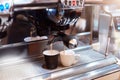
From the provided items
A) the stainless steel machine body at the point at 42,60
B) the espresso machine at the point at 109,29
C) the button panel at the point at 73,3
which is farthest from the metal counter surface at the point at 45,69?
the button panel at the point at 73,3

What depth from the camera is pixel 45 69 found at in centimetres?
95

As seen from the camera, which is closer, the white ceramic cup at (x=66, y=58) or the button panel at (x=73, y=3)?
the button panel at (x=73, y=3)

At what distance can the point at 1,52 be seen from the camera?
958mm

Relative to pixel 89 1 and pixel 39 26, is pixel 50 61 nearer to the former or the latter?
pixel 39 26

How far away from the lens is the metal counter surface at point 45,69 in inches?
34.9

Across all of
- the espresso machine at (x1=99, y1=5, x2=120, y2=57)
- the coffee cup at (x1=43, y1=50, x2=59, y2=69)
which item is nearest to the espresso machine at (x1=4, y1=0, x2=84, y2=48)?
the coffee cup at (x1=43, y1=50, x2=59, y2=69)

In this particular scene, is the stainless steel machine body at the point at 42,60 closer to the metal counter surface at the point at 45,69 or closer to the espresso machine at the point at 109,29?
the metal counter surface at the point at 45,69

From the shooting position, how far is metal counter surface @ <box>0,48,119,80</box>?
89 cm

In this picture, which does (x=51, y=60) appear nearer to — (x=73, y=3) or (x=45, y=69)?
(x=45, y=69)

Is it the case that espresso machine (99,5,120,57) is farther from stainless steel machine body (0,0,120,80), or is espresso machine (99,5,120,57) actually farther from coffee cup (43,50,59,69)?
coffee cup (43,50,59,69)

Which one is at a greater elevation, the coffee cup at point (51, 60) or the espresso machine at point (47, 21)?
the espresso machine at point (47, 21)

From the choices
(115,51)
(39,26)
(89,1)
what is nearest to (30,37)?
(39,26)

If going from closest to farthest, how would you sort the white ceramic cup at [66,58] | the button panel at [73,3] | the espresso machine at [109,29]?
the button panel at [73,3]
the white ceramic cup at [66,58]
the espresso machine at [109,29]

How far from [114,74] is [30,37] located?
0.51 meters
